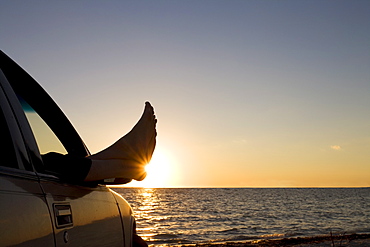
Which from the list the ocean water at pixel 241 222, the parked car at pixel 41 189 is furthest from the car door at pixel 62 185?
the ocean water at pixel 241 222

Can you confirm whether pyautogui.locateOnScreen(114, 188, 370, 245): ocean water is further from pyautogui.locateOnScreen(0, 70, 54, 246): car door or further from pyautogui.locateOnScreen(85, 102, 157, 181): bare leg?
pyautogui.locateOnScreen(0, 70, 54, 246): car door

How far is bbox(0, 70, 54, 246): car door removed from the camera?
1228mm

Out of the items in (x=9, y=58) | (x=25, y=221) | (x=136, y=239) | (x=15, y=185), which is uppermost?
(x=9, y=58)

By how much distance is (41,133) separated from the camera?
217 centimetres

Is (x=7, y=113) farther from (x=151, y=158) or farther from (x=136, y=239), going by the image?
(x=136, y=239)

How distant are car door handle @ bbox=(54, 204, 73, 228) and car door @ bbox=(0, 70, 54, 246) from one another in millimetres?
75

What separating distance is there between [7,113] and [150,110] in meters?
0.83

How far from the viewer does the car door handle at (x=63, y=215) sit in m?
1.57

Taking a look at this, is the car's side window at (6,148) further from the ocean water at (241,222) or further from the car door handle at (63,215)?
the ocean water at (241,222)

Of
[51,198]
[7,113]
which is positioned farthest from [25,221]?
[7,113]

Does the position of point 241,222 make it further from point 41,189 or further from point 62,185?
point 41,189

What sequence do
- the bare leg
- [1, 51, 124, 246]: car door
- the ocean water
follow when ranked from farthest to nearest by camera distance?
the ocean water, the bare leg, [1, 51, 124, 246]: car door

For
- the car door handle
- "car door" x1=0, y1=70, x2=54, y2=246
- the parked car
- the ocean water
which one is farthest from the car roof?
the ocean water

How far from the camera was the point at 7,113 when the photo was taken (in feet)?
5.18
